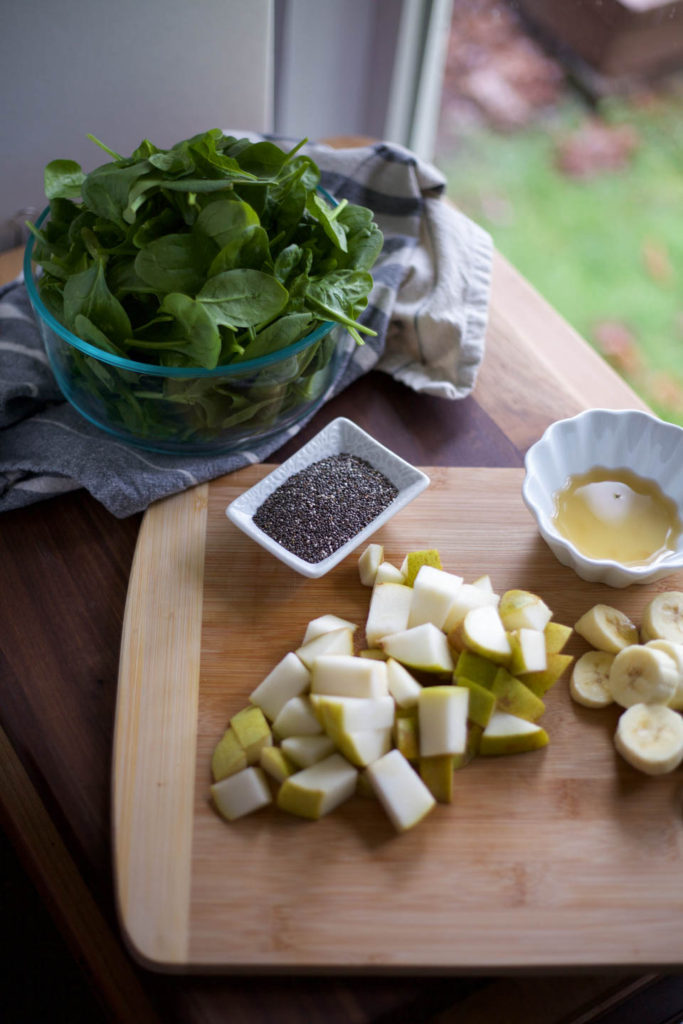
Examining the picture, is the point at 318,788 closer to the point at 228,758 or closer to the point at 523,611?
the point at 228,758

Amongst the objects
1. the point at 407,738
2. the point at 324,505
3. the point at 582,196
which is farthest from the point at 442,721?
the point at 582,196

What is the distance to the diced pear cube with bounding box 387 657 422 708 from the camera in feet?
3.37

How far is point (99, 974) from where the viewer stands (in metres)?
0.95

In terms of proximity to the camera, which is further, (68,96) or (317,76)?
(317,76)

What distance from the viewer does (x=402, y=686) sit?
3.39 ft

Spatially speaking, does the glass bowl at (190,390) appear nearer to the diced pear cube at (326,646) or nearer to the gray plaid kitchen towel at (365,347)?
the gray plaid kitchen towel at (365,347)

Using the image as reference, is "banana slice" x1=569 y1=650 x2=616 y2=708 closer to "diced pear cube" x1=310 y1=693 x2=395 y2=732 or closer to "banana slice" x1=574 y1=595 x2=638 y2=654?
"banana slice" x1=574 y1=595 x2=638 y2=654

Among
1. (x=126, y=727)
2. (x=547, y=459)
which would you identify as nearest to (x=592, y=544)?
(x=547, y=459)

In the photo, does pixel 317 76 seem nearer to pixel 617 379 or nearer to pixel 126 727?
pixel 617 379

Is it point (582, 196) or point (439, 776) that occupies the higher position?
point (439, 776)

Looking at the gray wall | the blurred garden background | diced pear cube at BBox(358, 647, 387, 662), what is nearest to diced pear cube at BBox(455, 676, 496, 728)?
diced pear cube at BBox(358, 647, 387, 662)

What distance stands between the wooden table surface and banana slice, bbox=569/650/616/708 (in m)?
0.30

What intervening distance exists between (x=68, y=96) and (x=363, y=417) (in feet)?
2.46

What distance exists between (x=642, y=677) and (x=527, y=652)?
0.46 feet
